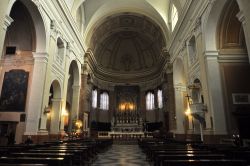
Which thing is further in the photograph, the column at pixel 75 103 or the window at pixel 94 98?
the window at pixel 94 98

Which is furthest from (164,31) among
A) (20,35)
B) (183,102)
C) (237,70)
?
(20,35)

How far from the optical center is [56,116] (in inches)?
450

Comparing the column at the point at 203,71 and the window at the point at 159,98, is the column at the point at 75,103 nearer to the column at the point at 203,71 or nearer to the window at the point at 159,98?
the column at the point at 203,71

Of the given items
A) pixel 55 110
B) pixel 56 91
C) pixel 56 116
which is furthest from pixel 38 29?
pixel 56 116

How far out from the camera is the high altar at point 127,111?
2086 cm

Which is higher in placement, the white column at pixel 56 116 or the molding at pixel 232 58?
the molding at pixel 232 58

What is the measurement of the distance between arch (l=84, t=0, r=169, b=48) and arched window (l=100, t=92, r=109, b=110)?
830 cm

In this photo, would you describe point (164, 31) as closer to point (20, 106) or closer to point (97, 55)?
point (97, 55)

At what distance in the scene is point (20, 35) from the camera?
9781 mm

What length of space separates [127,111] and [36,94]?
16.0 meters

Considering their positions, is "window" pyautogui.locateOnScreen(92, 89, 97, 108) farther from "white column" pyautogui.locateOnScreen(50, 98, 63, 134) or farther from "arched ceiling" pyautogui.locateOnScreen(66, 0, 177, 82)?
"white column" pyautogui.locateOnScreen(50, 98, 63, 134)

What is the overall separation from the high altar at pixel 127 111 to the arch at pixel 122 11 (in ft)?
29.0

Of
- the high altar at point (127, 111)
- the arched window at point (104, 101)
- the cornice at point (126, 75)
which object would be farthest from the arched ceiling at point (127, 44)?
the arched window at point (104, 101)

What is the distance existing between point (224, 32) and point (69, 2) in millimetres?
9440
